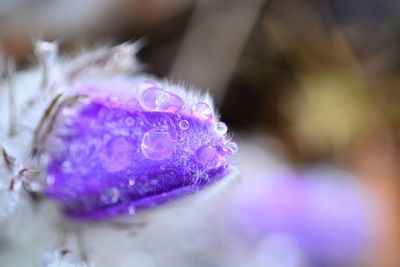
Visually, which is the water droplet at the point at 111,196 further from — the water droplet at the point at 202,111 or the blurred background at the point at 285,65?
the blurred background at the point at 285,65

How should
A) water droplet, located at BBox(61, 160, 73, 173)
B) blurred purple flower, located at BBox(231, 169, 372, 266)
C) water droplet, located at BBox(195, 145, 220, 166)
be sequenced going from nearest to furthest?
water droplet, located at BBox(195, 145, 220, 166)
water droplet, located at BBox(61, 160, 73, 173)
blurred purple flower, located at BBox(231, 169, 372, 266)

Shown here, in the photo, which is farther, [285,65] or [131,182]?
[285,65]

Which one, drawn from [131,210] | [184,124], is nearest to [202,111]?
[184,124]

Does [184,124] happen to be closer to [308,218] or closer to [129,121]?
[129,121]

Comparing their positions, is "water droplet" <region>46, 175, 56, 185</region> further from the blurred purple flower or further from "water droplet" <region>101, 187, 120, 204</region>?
the blurred purple flower

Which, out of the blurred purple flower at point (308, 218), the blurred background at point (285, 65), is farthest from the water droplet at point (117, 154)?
the blurred background at point (285, 65)

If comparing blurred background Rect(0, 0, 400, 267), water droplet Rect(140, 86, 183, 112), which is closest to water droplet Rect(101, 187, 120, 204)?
water droplet Rect(140, 86, 183, 112)
